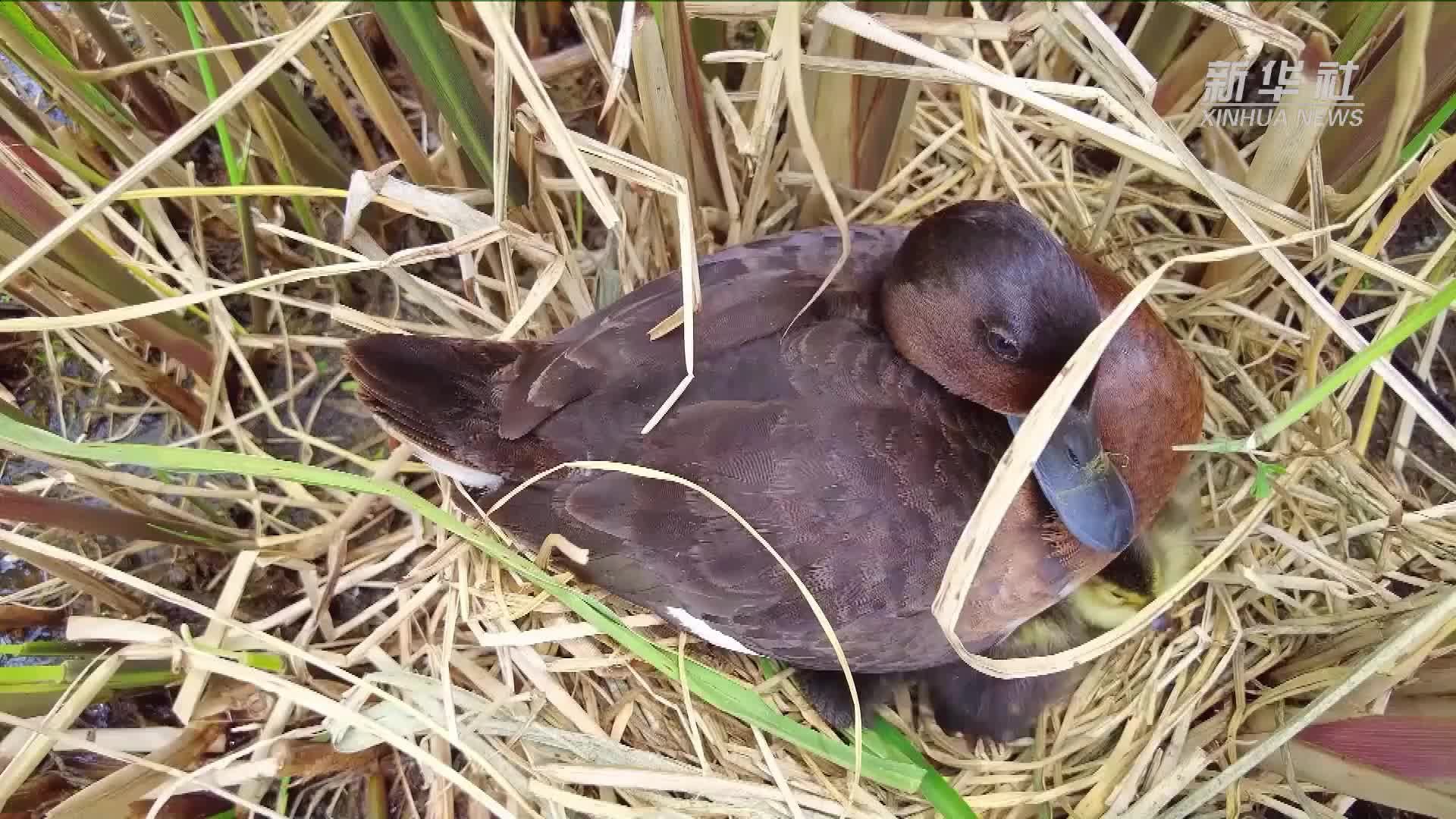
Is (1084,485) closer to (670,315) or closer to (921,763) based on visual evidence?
(921,763)

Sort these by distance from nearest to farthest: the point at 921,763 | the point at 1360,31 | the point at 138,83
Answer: the point at 1360,31, the point at 921,763, the point at 138,83

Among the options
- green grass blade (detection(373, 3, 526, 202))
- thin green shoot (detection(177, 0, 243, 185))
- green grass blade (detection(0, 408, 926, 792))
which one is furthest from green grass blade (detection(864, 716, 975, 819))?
thin green shoot (detection(177, 0, 243, 185))

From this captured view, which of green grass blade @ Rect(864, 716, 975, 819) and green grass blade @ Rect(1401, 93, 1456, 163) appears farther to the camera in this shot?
green grass blade @ Rect(864, 716, 975, 819)

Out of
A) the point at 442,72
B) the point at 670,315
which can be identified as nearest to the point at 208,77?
the point at 442,72

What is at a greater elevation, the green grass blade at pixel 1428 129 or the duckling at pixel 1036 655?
the green grass blade at pixel 1428 129

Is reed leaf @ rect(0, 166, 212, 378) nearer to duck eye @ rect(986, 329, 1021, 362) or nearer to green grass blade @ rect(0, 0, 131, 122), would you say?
green grass blade @ rect(0, 0, 131, 122)

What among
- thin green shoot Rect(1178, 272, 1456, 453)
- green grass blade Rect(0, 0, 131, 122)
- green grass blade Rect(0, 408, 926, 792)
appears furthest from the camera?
green grass blade Rect(0, 0, 131, 122)

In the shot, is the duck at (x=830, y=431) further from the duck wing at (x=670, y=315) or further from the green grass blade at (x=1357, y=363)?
the green grass blade at (x=1357, y=363)

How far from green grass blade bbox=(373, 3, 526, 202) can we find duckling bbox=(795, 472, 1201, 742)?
0.74 m

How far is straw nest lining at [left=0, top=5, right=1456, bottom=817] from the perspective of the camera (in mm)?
1034

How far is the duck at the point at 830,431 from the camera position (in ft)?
3.25

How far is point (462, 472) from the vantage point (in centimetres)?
113

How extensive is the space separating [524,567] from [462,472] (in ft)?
0.74

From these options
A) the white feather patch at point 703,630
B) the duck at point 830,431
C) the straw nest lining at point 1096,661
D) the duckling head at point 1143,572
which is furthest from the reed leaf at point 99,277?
the duckling head at point 1143,572
